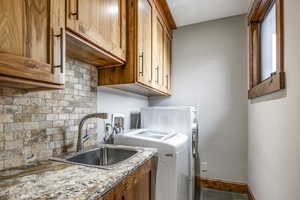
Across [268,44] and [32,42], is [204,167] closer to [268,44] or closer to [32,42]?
[268,44]

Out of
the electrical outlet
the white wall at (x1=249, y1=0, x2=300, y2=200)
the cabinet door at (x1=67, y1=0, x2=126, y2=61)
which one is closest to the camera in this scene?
the cabinet door at (x1=67, y1=0, x2=126, y2=61)

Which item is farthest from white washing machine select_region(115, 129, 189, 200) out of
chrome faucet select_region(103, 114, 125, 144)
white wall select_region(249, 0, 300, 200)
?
white wall select_region(249, 0, 300, 200)

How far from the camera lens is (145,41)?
1688 millimetres

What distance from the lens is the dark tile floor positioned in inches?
91.4

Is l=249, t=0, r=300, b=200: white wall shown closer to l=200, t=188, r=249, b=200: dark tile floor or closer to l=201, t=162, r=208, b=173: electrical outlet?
l=200, t=188, r=249, b=200: dark tile floor

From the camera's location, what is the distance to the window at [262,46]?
1637 mm

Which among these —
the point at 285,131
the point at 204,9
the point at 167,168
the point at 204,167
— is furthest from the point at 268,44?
the point at 204,167

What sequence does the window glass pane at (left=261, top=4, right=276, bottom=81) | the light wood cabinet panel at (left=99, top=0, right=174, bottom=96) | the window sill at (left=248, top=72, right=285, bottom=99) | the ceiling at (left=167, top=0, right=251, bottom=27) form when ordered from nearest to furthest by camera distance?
the window sill at (left=248, top=72, right=285, bottom=99), the light wood cabinet panel at (left=99, top=0, right=174, bottom=96), the window glass pane at (left=261, top=4, right=276, bottom=81), the ceiling at (left=167, top=0, right=251, bottom=27)

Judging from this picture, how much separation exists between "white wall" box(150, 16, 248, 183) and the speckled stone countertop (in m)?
1.96

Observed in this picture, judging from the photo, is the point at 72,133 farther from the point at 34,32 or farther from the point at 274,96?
the point at 274,96

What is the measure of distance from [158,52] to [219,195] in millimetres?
2087

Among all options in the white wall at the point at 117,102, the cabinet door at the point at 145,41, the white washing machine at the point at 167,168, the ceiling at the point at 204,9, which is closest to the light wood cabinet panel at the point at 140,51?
the cabinet door at the point at 145,41

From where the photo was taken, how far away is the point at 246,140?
249 centimetres

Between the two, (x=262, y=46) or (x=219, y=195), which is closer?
(x=262, y=46)
